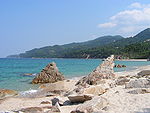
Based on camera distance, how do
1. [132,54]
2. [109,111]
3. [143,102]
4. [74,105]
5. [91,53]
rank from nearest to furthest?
[109,111] → [143,102] → [74,105] → [132,54] → [91,53]

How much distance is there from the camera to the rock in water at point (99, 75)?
65.1 feet

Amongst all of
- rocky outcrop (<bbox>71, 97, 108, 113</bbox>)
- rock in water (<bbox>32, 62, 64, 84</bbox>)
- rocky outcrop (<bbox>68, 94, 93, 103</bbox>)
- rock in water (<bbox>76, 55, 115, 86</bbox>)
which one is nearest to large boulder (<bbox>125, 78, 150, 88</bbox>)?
rocky outcrop (<bbox>68, 94, 93, 103</bbox>)

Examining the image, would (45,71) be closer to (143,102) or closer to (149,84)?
(149,84)

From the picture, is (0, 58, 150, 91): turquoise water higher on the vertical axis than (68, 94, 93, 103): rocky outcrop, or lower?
lower

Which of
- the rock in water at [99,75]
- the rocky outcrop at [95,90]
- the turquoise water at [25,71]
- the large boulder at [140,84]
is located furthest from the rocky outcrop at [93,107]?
the turquoise water at [25,71]

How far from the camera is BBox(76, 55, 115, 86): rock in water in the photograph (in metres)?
19.8

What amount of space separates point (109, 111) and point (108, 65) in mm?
14397

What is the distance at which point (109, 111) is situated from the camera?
9.84 metres

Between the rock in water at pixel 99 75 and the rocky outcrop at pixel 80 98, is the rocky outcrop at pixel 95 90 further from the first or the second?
the rock in water at pixel 99 75

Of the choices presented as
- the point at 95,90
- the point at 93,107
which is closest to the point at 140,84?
the point at 95,90

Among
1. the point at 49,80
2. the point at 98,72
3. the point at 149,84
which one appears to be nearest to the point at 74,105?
the point at 149,84

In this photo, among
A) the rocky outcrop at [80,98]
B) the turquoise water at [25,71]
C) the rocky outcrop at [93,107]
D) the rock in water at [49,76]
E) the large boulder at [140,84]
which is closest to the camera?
the rocky outcrop at [93,107]

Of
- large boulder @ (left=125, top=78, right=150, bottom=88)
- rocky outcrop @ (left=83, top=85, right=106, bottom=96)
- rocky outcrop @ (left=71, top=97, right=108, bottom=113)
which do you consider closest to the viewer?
rocky outcrop @ (left=71, top=97, right=108, bottom=113)

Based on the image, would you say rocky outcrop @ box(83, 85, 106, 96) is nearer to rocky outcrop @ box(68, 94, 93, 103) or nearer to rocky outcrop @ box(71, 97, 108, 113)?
rocky outcrop @ box(68, 94, 93, 103)
